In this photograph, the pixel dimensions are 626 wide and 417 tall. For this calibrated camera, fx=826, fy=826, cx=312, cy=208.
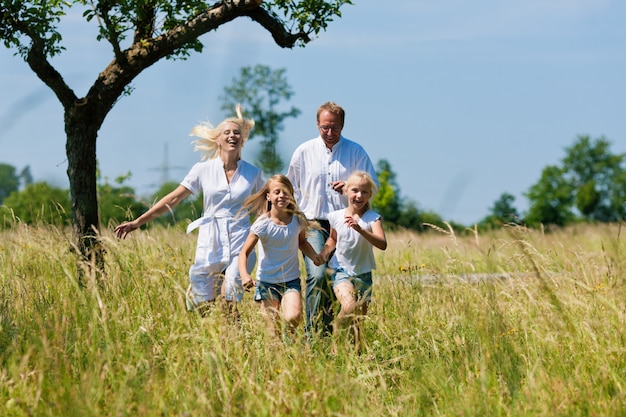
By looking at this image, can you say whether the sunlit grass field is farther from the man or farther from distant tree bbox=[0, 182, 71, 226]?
distant tree bbox=[0, 182, 71, 226]

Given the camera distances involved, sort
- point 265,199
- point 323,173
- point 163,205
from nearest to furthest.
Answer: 1. point 265,199
2. point 323,173
3. point 163,205

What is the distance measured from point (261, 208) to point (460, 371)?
227cm

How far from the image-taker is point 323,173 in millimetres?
6867

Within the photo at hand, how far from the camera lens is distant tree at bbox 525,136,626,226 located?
68.2 metres

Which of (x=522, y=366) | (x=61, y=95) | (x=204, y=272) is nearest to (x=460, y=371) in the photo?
(x=522, y=366)

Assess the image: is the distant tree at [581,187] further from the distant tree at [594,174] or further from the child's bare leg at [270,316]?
the child's bare leg at [270,316]

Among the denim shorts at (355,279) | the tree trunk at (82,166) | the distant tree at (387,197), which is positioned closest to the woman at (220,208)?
the denim shorts at (355,279)

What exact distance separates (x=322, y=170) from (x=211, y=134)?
44.7 inches

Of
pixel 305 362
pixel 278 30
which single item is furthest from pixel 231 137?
pixel 305 362

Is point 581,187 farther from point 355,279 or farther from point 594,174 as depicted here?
point 355,279

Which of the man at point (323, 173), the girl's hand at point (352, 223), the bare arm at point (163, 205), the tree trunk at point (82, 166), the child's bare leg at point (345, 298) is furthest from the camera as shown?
the tree trunk at point (82, 166)

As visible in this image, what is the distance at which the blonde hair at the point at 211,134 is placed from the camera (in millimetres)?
7219

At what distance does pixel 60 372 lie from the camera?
4820 millimetres

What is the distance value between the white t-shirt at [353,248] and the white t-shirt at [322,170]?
37 centimetres
